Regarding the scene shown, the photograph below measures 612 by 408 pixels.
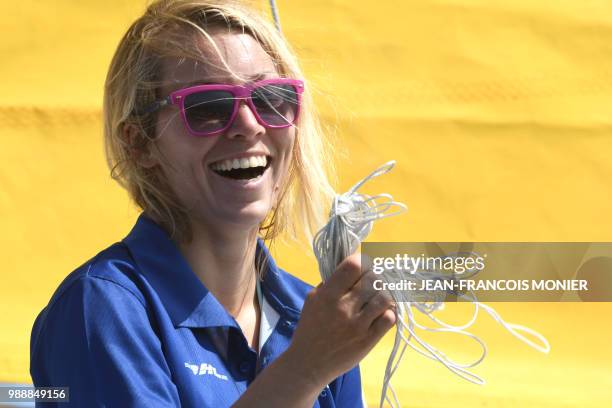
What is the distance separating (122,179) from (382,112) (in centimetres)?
135

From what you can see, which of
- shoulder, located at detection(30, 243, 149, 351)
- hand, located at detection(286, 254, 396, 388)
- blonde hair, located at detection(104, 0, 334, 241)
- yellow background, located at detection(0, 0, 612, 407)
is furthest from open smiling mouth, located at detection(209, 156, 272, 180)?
yellow background, located at detection(0, 0, 612, 407)

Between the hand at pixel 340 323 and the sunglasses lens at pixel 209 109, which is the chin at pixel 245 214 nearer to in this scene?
the sunglasses lens at pixel 209 109

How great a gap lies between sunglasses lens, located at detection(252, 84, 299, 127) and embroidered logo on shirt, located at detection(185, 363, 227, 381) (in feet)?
1.40

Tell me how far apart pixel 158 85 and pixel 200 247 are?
30 centimetres

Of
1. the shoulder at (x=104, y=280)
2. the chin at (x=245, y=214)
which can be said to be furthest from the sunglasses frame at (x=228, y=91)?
the shoulder at (x=104, y=280)

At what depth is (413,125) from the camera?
10.1 ft

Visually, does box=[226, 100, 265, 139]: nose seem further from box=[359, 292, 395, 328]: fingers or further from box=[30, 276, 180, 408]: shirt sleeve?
box=[359, 292, 395, 328]: fingers

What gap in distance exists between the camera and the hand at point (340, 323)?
54.1 inches

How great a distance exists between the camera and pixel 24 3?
3.17 metres

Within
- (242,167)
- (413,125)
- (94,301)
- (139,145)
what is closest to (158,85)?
(139,145)

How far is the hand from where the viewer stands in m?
1.37

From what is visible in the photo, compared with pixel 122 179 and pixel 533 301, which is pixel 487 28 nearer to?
pixel 533 301

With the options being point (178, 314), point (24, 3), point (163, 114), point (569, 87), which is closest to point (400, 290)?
point (178, 314)

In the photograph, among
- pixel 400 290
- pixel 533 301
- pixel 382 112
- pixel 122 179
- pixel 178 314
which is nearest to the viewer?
pixel 400 290
